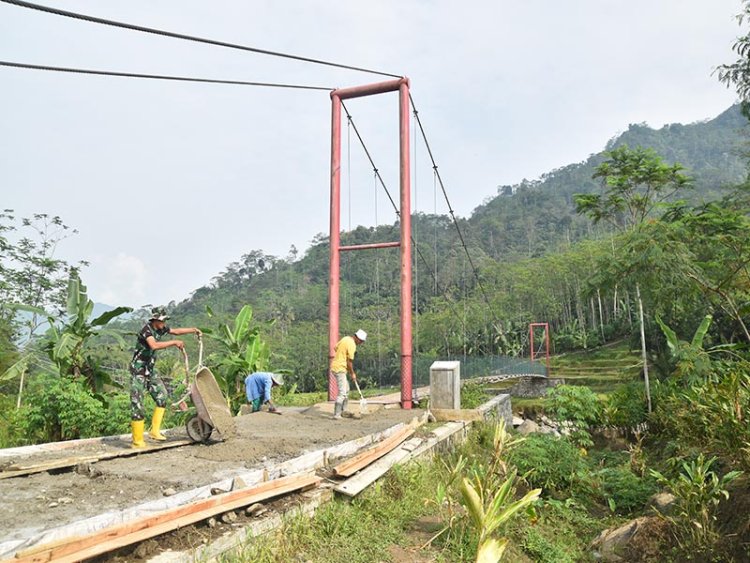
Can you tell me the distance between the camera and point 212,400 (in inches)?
248

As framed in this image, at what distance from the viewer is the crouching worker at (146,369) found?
19.2ft

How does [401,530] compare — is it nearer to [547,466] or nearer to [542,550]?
[542,550]

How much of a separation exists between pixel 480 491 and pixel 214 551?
7.09 feet

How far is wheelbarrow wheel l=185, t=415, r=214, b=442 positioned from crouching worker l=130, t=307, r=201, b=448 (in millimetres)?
421

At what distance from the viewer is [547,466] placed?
7547mm

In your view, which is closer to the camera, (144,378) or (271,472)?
(271,472)

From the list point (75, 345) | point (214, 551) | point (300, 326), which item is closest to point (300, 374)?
point (300, 326)

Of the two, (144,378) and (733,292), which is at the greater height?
(733,292)

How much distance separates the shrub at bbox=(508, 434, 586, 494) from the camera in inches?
293

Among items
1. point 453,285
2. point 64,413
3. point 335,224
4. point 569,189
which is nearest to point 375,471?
point 64,413

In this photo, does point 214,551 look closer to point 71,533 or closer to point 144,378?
point 71,533

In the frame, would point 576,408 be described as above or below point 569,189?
below

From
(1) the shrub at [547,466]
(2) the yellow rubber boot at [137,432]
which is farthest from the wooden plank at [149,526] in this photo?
(1) the shrub at [547,466]

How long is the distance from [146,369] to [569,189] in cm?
12179
